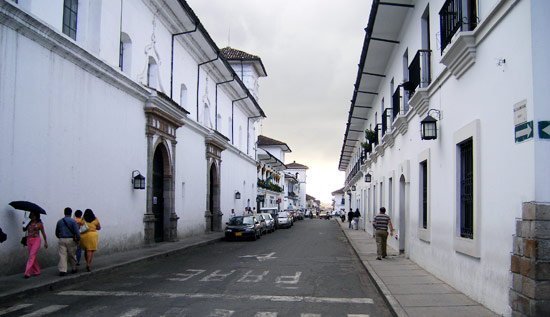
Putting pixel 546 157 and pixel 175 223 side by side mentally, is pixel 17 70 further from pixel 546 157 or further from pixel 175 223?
pixel 175 223

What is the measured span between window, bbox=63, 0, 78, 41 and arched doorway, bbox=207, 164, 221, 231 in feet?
51.0

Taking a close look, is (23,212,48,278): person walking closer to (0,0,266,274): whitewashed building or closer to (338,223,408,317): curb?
(0,0,266,274): whitewashed building

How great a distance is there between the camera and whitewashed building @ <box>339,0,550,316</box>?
227 inches

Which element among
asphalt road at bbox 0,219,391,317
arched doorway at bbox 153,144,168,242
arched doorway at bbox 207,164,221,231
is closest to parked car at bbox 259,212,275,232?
arched doorway at bbox 207,164,221,231

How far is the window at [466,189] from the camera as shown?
27.5ft

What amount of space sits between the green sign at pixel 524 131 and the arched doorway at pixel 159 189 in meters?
15.5

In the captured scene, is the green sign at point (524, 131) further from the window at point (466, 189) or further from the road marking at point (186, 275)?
the road marking at point (186, 275)

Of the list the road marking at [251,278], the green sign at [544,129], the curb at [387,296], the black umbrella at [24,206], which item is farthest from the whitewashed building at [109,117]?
the green sign at [544,129]

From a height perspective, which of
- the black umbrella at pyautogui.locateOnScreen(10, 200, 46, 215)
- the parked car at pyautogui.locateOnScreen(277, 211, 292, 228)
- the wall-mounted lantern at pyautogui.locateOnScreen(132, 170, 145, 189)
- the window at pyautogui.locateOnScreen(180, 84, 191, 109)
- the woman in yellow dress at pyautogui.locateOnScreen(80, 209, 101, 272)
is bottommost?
the parked car at pyautogui.locateOnScreen(277, 211, 292, 228)

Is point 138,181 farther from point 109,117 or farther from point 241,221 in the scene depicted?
point 241,221

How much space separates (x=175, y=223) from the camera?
20578mm

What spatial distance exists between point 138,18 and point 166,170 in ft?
20.9

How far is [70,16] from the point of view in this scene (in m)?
13.2

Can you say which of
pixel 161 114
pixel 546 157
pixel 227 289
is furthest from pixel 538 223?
pixel 161 114
